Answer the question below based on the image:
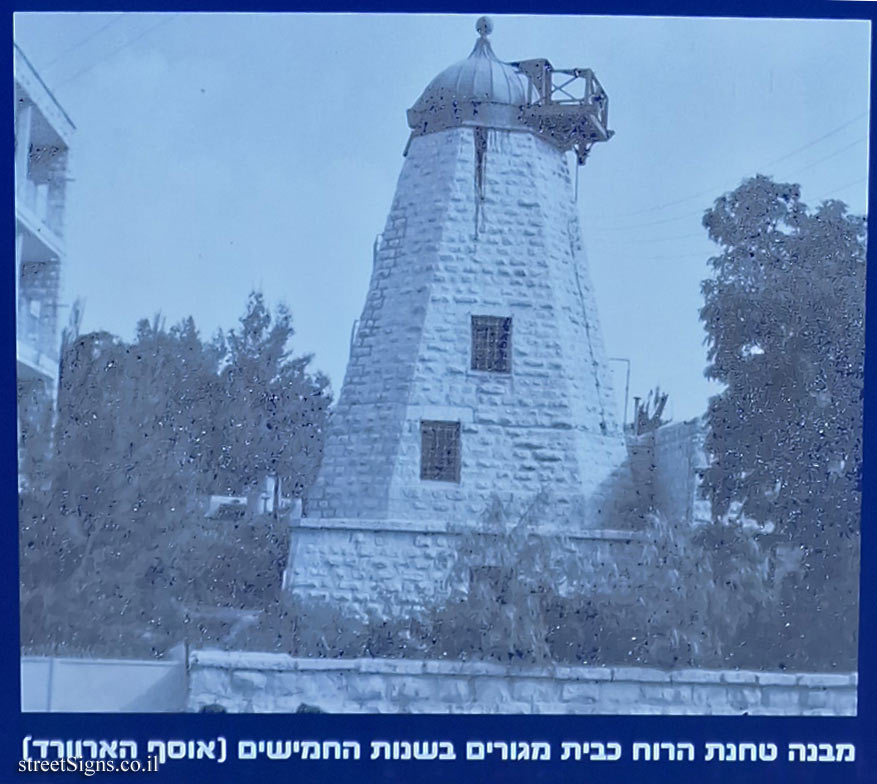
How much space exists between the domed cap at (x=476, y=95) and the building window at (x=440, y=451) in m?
1.50

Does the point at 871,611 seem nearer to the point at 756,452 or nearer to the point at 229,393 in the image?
the point at 756,452

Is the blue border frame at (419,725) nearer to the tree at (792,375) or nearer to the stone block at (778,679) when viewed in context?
the stone block at (778,679)

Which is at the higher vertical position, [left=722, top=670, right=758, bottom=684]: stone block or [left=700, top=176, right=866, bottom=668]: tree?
[left=700, top=176, right=866, bottom=668]: tree

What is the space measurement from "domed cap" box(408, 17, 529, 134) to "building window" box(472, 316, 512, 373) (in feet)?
3.30

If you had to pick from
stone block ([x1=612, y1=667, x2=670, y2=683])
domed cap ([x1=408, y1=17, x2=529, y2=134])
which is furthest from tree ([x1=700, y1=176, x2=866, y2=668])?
domed cap ([x1=408, y1=17, x2=529, y2=134])

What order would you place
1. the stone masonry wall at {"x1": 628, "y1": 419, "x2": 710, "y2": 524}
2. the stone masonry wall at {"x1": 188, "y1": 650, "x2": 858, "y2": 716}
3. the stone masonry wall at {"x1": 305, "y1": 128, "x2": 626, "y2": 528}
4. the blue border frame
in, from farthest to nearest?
the stone masonry wall at {"x1": 305, "y1": 128, "x2": 626, "y2": 528}
the stone masonry wall at {"x1": 628, "y1": 419, "x2": 710, "y2": 524}
the stone masonry wall at {"x1": 188, "y1": 650, "x2": 858, "y2": 716}
the blue border frame

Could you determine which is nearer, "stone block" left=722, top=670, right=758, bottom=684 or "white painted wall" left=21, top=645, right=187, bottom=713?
"white painted wall" left=21, top=645, right=187, bottom=713

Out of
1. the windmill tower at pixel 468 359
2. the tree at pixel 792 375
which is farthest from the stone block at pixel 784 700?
the windmill tower at pixel 468 359

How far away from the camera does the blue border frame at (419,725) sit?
5.20 metres

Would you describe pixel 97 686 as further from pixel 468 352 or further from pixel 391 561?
pixel 468 352

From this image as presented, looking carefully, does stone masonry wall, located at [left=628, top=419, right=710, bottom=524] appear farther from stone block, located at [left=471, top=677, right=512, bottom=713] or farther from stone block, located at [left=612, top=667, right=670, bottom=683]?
stone block, located at [left=471, top=677, right=512, bottom=713]

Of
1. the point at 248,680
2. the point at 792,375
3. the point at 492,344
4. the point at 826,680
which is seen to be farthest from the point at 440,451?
the point at 826,680

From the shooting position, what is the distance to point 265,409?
5.62 metres

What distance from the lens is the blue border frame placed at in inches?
205
